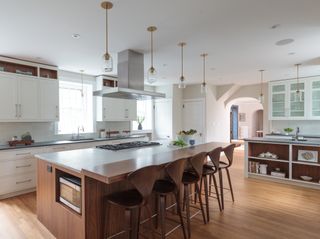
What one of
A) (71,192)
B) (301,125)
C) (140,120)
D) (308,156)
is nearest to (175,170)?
(71,192)

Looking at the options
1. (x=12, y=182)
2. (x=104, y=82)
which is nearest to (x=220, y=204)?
(x=12, y=182)

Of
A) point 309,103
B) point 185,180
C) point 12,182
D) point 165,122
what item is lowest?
point 12,182

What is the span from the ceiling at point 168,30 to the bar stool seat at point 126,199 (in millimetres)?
1982

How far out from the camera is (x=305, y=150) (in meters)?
4.17

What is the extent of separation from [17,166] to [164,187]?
3.02 metres

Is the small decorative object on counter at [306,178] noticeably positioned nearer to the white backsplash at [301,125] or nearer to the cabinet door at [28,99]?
the white backsplash at [301,125]

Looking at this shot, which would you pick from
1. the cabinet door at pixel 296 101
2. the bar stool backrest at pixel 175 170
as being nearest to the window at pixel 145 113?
the cabinet door at pixel 296 101

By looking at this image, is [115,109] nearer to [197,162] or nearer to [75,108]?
[75,108]

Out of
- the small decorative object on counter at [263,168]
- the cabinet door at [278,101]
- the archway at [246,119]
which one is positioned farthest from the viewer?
the archway at [246,119]

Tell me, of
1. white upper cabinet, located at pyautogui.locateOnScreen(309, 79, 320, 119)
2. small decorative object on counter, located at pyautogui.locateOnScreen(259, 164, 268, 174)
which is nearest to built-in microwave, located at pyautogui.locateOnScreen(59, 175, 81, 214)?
small decorative object on counter, located at pyautogui.locateOnScreen(259, 164, 268, 174)

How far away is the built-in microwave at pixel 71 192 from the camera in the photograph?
6.69 feet

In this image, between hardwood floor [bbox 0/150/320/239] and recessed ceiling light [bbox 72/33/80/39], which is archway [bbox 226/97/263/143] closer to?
hardwood floor [bbox 0/150/320/239]

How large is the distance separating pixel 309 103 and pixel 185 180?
17.2 ft

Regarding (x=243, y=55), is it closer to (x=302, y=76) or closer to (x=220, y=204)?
(x=220, y=204)
